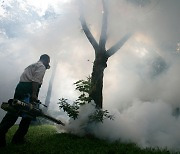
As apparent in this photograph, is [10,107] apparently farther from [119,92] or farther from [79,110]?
[119,92]

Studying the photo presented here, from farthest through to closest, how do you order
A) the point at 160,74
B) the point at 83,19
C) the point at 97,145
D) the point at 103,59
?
the point at 160,74 → the point at 83,19 → the point at 103,59 → the point at 97,145

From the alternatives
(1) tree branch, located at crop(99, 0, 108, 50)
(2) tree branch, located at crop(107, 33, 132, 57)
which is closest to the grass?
(2) tree branch, located at crop(107, 33, 132, 57)

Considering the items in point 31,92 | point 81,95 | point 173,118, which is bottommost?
point 31,92

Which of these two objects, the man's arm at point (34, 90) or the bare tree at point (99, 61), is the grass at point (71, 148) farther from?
the bare tree at point (99, 61)

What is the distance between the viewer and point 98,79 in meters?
9.12

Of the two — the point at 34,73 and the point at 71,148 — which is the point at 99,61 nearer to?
the point at 34,73

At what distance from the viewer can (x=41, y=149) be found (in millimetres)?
6004

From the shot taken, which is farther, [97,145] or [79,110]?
[79,110]

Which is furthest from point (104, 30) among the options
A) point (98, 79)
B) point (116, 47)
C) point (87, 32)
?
point (98, 79)

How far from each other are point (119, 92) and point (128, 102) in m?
2.69

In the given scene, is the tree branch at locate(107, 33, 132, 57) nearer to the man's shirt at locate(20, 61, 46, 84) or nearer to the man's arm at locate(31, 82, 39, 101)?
the man's shirt at locate(20, 61, 46, 84)

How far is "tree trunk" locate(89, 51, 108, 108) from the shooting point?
29.2ft

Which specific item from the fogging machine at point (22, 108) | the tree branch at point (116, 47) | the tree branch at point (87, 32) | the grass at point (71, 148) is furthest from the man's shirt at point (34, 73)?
the tree branch at point (116, 47)

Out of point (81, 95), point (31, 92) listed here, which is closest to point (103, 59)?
point (81, 95)
